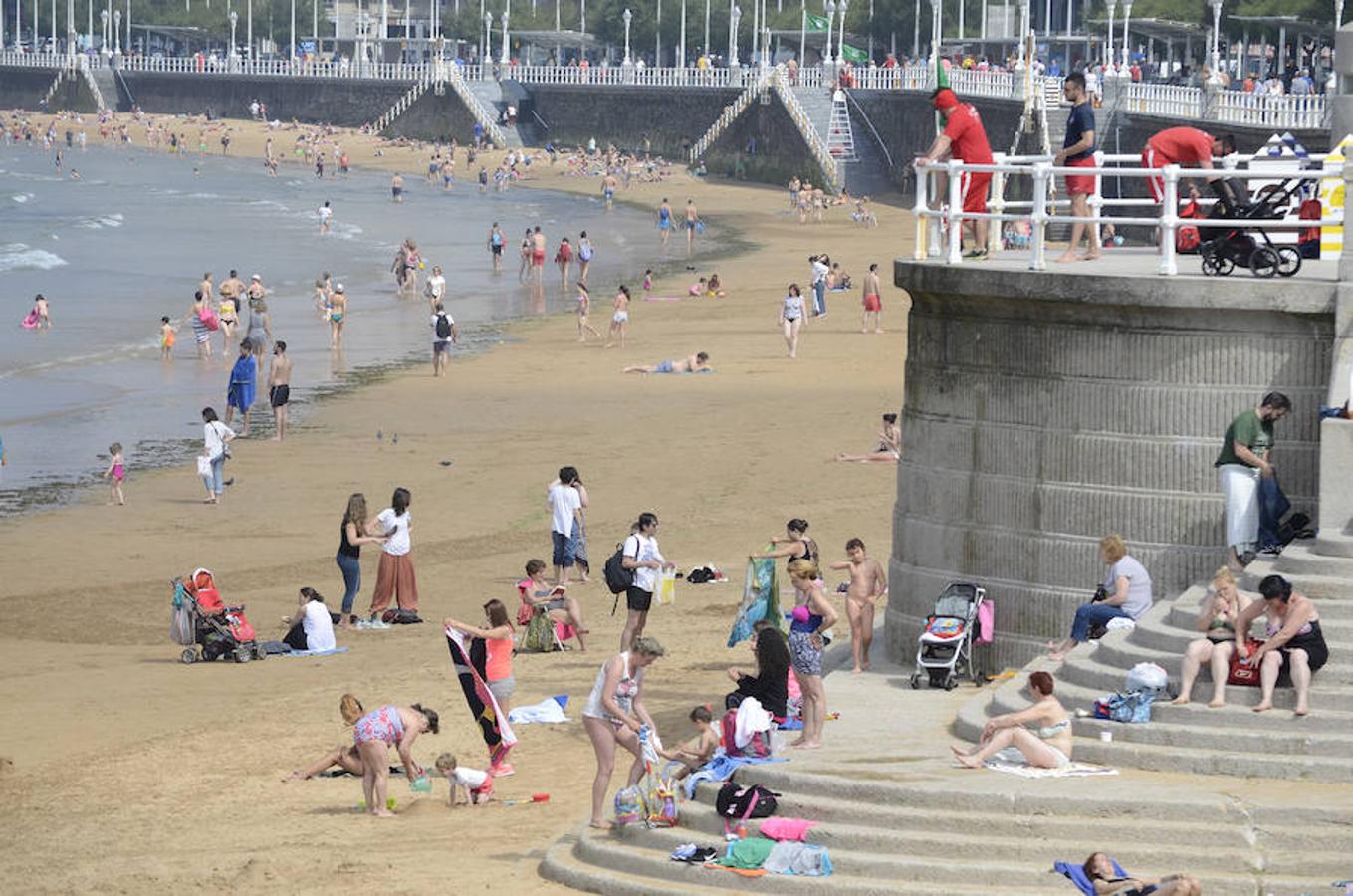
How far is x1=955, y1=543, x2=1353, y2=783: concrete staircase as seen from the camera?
1252cm

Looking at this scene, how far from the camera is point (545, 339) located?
136 ft

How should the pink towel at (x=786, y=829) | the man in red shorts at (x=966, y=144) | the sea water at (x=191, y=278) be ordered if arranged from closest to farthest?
1. the pink towel at (x=786, y=829)
2. the man in red shorts at (x=966, y=144)
3. the sea water at (x=191, y=278)

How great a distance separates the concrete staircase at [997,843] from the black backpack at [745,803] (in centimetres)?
9

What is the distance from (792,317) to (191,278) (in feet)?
72.2

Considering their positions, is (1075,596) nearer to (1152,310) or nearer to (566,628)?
(1152,310)

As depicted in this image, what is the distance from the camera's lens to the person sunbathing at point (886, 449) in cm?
2681

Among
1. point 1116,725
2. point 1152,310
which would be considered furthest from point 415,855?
point 1152,310

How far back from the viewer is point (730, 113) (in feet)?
310

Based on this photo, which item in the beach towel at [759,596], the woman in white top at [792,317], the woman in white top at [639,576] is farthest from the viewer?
the woman in white top at [792,317]

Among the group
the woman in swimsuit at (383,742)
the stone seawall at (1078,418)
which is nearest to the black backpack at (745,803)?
the woman in swimsuit at (383,742)

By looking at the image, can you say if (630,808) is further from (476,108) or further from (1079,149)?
(476,108)

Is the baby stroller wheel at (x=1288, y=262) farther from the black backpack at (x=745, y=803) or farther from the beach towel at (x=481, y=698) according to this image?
the beach towel at (x=481, y=698)

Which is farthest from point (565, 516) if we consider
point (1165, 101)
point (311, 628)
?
point (1165, 101)

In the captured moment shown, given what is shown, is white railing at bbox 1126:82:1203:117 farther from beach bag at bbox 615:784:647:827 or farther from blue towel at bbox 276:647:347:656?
beach bag at bbox 615:784:647:827
